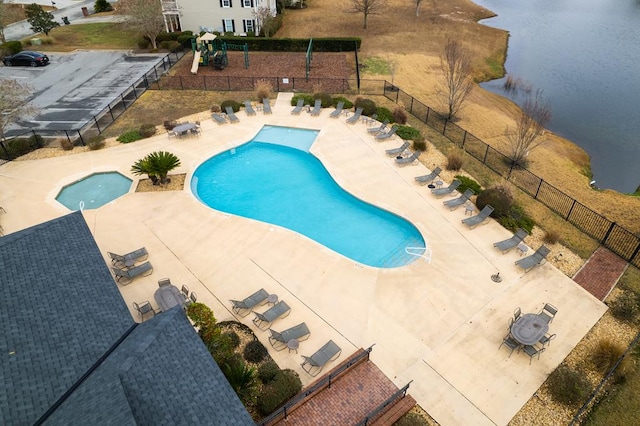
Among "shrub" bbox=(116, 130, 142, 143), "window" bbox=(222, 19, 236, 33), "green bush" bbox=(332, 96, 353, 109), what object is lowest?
"shrub" bbox=(116, 130, 142, 143)

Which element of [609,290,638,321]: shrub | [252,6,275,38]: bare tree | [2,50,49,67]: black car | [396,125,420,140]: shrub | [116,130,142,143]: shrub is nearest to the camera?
[609,290,638,321]: shrub

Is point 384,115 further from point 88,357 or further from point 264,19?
point 88,357

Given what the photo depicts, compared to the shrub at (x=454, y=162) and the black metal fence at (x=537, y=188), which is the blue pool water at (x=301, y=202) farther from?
the black metal fence at (x=537, y=188)

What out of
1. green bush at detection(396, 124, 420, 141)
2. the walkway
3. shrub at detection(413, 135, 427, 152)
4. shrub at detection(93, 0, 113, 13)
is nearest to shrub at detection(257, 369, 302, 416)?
the walkway

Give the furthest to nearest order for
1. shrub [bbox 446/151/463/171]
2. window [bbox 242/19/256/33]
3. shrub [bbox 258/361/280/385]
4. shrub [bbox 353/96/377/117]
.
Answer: window [bbox 242/19/256/33] → shrub [bbox 353/96/377/117] → shrub [bbox 446/151/463/171] → shrub [bbox 258/361/280/385]

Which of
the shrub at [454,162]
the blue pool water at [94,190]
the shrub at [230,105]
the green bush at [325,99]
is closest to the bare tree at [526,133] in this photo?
the shrub at [454,162]

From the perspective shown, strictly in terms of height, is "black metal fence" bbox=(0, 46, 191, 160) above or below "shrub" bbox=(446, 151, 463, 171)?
above

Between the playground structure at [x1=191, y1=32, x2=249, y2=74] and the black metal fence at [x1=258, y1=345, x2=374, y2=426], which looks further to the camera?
the playground structure at [x1=191, y1=32, x2=249, y2=74]

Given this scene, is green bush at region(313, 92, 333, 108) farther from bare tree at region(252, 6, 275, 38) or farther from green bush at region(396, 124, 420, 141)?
bare tree at region(252, 6, 275, 38)
